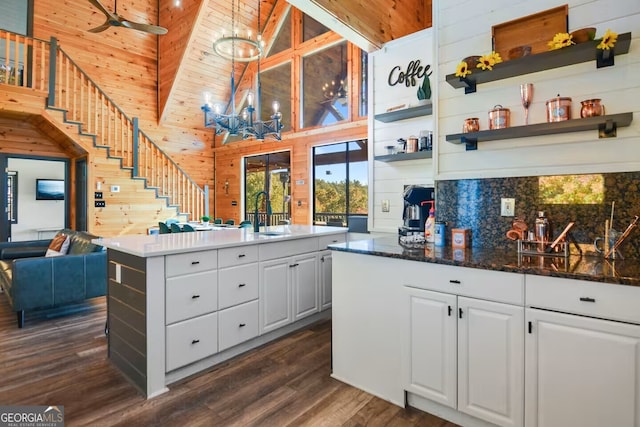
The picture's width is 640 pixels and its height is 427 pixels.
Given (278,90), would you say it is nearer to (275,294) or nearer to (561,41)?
(275,294)

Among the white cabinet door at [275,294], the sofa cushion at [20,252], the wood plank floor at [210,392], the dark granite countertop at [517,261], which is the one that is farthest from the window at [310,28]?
the wood plank floor at [210,392]

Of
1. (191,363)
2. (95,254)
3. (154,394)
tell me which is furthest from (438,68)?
(95,254)

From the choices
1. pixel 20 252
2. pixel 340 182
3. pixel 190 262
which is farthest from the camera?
pixel 340 182

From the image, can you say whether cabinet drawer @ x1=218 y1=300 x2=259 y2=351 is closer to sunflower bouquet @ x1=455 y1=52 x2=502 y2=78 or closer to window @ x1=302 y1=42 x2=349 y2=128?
sunflower bouquet @ x1=455 y1=52 x2=502 y2=78

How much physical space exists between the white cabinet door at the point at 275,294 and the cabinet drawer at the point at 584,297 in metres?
1.94

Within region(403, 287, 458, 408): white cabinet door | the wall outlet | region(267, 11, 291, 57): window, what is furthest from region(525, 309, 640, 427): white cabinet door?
region(267, 11, 291, 57): window

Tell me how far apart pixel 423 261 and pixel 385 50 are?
245 centimetres

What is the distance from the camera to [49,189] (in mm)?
8406

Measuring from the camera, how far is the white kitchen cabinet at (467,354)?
A: 1.65 metres

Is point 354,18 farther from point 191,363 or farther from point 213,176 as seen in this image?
point 213,176

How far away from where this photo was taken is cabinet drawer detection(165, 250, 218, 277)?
2.26 metres

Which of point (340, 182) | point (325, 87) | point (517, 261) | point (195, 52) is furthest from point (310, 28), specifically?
point (517, 261)

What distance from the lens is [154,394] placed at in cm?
217

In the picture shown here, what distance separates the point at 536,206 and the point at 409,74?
1.78 meters
